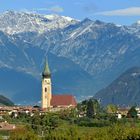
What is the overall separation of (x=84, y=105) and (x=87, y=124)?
44.5 meters

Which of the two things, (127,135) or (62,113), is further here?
(62,113)

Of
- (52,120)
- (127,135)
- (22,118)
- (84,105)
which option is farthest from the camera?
(84,105)

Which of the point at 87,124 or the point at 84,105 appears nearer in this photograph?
the point at 87,124

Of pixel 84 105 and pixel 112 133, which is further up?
pixel 84 105

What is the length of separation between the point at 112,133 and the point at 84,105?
9271 centimetres

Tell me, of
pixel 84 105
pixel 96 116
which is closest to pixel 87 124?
pixel 96 116

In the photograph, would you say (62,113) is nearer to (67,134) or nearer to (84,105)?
(84,105)

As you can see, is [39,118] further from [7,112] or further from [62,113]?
[7,112]

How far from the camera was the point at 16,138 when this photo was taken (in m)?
96.9

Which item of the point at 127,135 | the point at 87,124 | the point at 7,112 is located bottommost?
the point at 127,135

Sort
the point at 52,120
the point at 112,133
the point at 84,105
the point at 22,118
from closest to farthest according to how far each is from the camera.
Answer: the point at 112,133
the point at 52,120
the point at 22,118
the point at 84,105

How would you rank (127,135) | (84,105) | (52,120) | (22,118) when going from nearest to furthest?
(127,135), (52,120), (22,118), (84,105)

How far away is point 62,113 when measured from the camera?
173 meters

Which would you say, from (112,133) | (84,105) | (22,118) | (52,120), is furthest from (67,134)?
(84,105)
